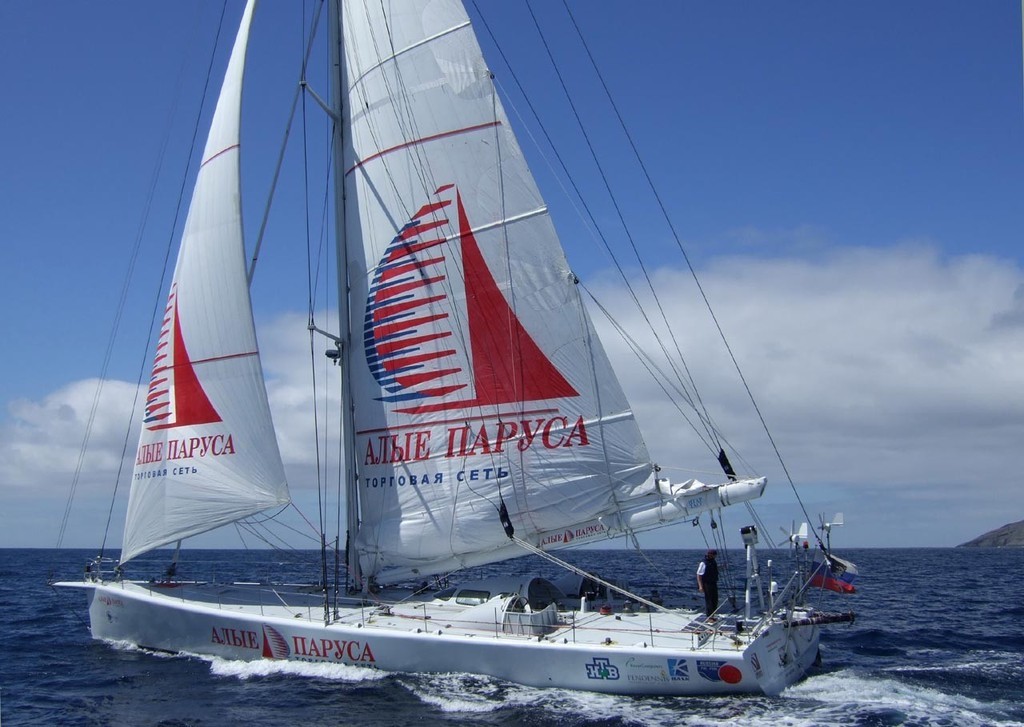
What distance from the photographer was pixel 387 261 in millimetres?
17531

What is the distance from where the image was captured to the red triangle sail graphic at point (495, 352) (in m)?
16.2

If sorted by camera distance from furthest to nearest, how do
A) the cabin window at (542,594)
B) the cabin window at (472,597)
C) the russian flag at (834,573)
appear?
the cabin window at (472,597), the cabin window at (542,594), the russian flag at (834,573)

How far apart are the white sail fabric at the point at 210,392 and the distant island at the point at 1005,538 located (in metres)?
164

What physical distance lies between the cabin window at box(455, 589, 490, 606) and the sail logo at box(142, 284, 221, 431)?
584 centimetres

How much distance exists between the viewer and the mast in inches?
693

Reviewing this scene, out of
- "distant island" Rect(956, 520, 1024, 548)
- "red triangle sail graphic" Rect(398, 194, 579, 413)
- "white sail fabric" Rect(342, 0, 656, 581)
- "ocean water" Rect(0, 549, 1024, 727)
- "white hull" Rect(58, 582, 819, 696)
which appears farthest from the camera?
"distant island" Rect(956, 520, 1024, 548)

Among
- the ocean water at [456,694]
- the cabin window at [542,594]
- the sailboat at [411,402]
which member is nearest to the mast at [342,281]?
the sailboat at [411,402]

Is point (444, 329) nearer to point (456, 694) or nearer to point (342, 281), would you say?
point (342, 281)

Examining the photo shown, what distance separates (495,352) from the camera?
1650 cm

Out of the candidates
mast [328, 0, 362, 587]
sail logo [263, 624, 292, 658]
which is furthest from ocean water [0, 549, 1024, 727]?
mast [328, 0, 362, 587]

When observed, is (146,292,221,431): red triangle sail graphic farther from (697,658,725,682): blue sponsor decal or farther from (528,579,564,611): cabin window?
(697,658,725,682): blue sponsor decal

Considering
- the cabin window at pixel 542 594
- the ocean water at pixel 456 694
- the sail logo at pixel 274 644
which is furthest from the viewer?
the cabin window at pixel 542 594

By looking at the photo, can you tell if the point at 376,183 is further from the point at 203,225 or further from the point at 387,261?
the point at 203,225

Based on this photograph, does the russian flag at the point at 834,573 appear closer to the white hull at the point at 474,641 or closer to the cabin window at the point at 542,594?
the white hull at the point at 474,641
